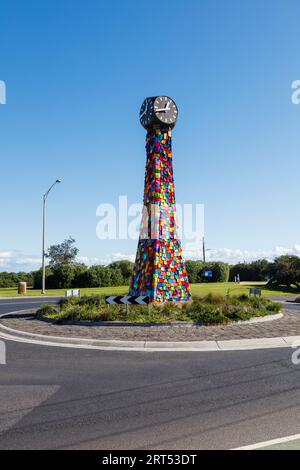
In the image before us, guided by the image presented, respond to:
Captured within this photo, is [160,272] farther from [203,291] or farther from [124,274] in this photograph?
[124,274]

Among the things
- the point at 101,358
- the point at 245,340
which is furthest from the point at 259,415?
the point at 245,340

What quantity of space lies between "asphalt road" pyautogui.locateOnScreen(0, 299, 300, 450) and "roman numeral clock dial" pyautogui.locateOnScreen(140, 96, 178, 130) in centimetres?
1257

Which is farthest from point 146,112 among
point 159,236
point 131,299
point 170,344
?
point 170,344

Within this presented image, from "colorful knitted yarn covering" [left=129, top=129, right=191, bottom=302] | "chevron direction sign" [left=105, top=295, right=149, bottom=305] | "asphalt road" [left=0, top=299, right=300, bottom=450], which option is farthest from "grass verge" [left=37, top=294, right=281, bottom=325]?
"asphalt road" [left=0, top=299, right=300, bottom=450]

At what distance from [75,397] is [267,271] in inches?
2009

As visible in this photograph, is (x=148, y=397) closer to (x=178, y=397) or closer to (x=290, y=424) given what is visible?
(x=178, y=397)

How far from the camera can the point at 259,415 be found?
5.73 m

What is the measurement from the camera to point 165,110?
63.4 feet

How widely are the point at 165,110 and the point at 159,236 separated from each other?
20.8ft

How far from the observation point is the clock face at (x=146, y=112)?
1923cm

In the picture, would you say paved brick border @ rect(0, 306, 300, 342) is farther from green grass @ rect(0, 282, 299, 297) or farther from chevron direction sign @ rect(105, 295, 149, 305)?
green grass @ rect(0, 282, 299, 297)

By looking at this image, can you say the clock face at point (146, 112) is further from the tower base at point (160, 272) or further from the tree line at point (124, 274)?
the tree line at point (124, 274)

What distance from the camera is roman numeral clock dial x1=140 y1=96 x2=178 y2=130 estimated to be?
752 inches

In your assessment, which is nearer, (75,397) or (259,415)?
(259,415)
